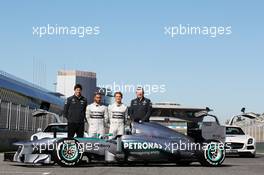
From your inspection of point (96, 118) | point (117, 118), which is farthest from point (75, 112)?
point (117, 118)

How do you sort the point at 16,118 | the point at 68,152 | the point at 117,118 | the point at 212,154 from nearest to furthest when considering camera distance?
the point at 68,152
the point at 212,154
the point at 117,118
the point at 16,118

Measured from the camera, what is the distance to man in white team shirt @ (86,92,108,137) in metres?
13.8

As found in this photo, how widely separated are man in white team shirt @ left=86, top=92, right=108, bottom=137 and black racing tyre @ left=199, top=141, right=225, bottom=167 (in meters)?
2.33

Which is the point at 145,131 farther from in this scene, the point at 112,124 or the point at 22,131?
the point at 22,131

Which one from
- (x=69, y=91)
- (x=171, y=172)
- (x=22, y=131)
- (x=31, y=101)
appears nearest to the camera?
(x=171, y=172)

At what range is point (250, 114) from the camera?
61.8ft

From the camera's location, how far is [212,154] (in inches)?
519

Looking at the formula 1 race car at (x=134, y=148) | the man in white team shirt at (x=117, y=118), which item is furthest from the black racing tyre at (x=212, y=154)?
the man in white team shirt at (x=117, y=118)

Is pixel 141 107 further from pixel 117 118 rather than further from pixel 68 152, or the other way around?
pixel 68 152

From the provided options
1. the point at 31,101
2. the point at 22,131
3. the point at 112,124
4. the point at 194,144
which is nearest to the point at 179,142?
the point at 194,144

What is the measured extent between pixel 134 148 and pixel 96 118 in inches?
57.8

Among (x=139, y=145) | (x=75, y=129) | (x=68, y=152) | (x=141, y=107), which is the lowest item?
(x=68, y=152)

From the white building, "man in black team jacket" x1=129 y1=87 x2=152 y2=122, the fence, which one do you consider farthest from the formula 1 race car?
the white building

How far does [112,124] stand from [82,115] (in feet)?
2.33
